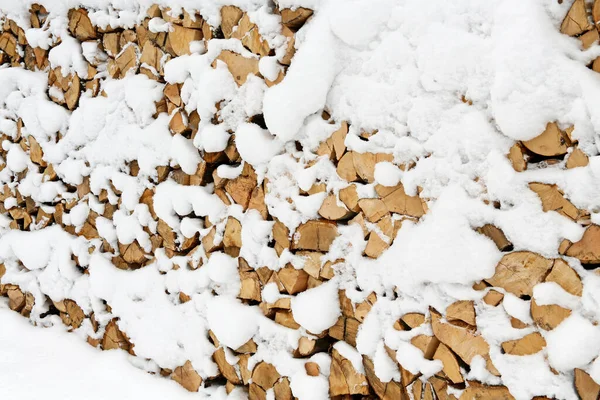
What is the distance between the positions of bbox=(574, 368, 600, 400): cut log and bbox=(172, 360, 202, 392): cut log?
1199mm

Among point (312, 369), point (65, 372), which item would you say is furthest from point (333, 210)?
point (65, 372)

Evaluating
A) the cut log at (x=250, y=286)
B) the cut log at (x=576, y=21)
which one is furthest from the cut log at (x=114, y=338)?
the cut log at (x=576, y=21)

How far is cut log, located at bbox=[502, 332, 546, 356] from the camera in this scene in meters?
1.07

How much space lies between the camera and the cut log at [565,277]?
102cm

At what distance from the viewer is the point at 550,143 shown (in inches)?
41.3

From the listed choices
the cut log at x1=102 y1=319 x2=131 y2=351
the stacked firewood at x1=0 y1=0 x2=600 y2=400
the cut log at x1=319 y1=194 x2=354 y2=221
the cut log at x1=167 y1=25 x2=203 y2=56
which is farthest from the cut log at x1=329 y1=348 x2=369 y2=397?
the cut log at x1=167 y1=25 x2=203 y2=56

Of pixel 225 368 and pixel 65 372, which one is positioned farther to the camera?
pixel 65 372

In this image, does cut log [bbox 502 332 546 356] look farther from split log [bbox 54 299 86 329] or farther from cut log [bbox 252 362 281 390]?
split log [bbox 54 299 86 329]

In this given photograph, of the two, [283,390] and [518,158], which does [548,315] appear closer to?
[518,158]

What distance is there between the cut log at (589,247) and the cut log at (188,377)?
1279 millimetres

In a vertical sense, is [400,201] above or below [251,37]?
below

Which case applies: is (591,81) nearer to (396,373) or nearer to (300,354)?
(396,373)

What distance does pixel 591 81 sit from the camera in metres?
1.00

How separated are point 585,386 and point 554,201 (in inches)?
14.8
